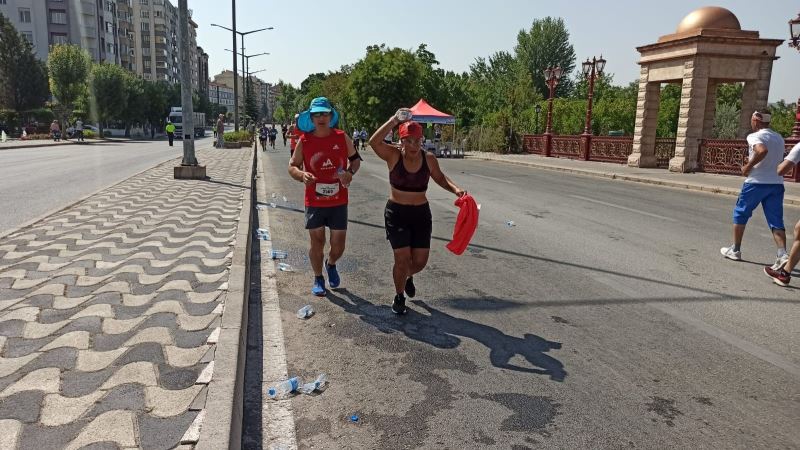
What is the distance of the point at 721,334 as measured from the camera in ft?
14.7

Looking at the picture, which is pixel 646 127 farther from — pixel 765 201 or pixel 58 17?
pixel 58 17

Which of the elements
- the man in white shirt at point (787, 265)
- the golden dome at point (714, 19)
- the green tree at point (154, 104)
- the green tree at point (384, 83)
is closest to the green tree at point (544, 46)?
the green tree at point (384, 83)

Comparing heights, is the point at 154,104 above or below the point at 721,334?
above

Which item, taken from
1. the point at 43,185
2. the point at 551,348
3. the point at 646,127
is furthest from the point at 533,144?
the point at 551,348

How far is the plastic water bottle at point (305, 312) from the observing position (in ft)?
15.7

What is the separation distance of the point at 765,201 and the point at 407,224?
194 inches

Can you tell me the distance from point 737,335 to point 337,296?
3427 mm

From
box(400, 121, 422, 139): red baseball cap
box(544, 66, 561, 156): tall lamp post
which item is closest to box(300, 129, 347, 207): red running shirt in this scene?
box(400, 121, 422, 139): red baseball cap

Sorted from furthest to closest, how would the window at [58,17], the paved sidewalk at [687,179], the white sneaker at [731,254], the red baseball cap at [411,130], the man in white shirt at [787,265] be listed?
the window at [58,17] < the paved sidewalk at [687,179] < the white sneaker at [731,254] < the man in white shirt at [787,265] < the red baseball cap at [411,130]

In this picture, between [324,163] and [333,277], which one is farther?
[333,277]

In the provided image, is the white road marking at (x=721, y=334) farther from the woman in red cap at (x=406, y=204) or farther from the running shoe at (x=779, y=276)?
the woman in red cap at (x=406, y=204)

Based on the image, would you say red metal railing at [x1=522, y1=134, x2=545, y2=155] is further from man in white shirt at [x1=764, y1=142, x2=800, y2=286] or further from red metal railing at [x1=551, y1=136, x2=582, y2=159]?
man in white shirt at [x1=764, y1=142, x2=800, y2=286]

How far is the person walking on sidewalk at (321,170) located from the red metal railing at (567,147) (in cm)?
2547

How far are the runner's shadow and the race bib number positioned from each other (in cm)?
101
